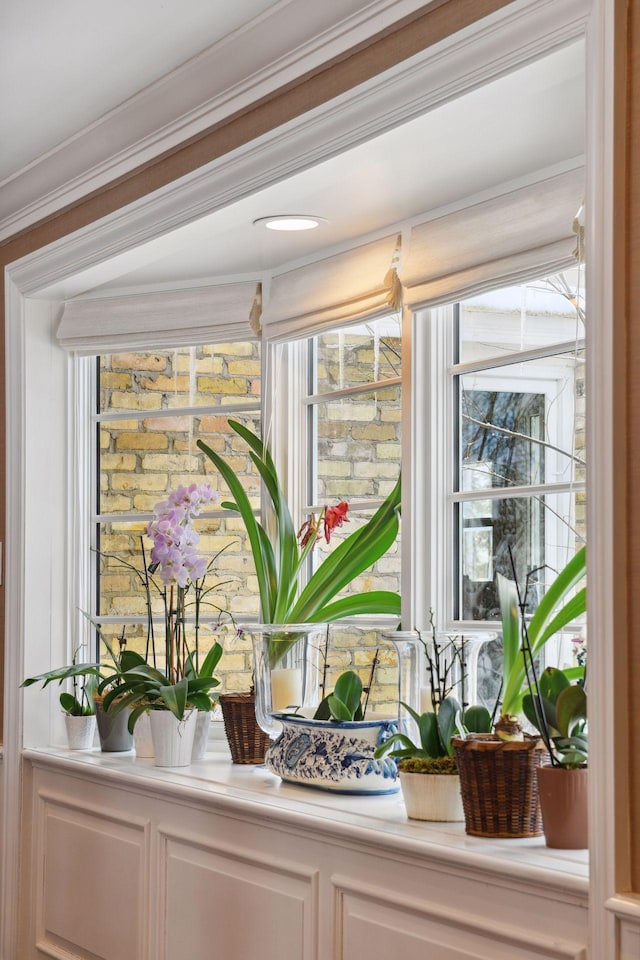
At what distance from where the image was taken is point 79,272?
321cm

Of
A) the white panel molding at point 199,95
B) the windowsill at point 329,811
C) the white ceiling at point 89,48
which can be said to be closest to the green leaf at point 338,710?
the windowsill at point 329,811

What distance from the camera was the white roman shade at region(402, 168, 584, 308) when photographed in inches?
91.6

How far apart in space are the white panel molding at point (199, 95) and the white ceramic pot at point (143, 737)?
58.1 inches

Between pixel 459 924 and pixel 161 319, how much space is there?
2.10 m

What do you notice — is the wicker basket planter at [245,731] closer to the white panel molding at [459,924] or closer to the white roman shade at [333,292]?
the white panel molding at [459,924]

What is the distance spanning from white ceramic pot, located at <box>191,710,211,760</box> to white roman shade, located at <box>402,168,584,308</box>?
1.23 metres

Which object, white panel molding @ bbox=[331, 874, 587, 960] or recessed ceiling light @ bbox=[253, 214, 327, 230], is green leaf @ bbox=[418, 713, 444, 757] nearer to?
white panel molding @ bbox=[331, 874, 587, 960]

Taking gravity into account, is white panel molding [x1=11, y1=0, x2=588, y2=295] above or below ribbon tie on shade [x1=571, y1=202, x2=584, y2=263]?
above

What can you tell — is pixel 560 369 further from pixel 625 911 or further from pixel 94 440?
pixel 94 440

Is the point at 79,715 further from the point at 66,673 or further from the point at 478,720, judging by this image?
the point at 478,720

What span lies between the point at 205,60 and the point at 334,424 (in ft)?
3.35

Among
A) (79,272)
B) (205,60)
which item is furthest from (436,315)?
(79,272)

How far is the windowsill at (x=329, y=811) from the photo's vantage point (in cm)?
179

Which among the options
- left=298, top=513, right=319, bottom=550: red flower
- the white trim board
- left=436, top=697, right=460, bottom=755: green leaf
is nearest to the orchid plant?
left=298, top=513, right=319, bottom=550: red flower
